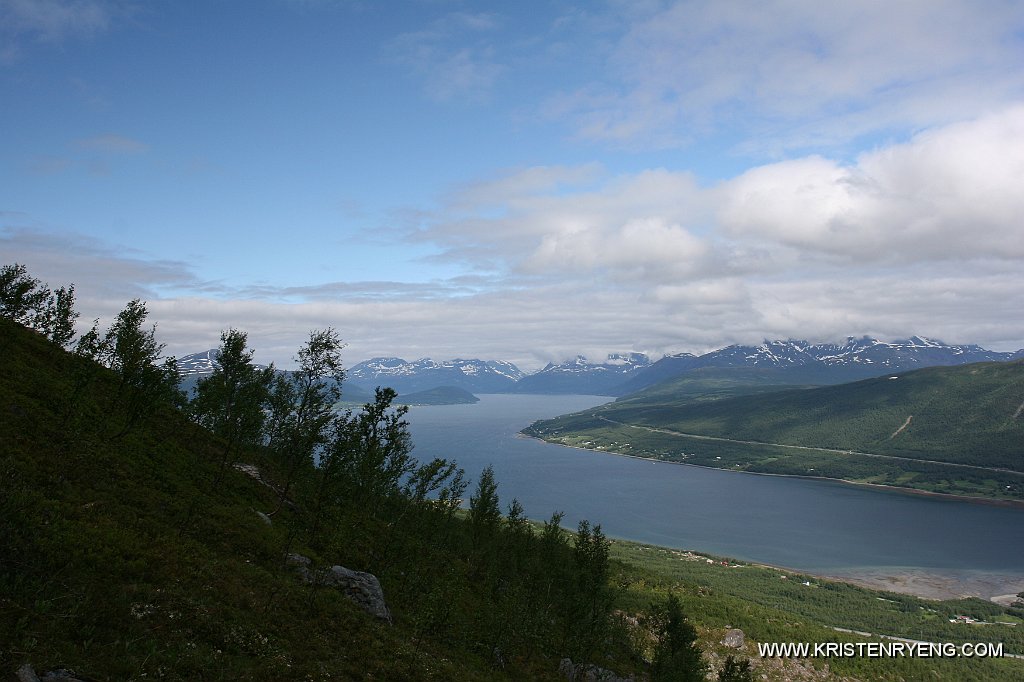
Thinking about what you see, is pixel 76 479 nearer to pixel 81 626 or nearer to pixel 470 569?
pixel 81 626

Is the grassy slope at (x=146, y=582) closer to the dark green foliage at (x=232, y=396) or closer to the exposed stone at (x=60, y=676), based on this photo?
the exposed stone at (x=60, y=676)

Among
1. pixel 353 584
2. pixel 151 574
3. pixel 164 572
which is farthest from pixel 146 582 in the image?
pixel 353 584

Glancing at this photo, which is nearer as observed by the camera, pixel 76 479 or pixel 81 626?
pixel 81 626

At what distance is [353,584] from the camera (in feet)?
132

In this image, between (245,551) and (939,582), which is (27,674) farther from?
(939,582)

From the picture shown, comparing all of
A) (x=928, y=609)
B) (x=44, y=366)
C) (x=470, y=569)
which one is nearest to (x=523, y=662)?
(x=470, y=569)

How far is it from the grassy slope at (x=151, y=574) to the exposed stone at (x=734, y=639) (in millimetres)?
63959

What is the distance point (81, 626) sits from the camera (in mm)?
20359

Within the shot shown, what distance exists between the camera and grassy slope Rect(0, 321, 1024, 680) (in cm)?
2022

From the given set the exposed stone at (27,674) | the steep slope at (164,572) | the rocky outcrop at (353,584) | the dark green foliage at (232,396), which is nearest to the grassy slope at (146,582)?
the steep slope at (164,572)

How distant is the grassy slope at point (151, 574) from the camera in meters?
20.2

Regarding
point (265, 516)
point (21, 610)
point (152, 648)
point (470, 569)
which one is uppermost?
point (21, 610)

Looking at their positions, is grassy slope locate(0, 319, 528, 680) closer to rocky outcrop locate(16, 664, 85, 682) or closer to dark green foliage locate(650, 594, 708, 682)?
rocky outcrop locate(16, 664, 85, 682)

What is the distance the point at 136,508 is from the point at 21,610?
17824mm
